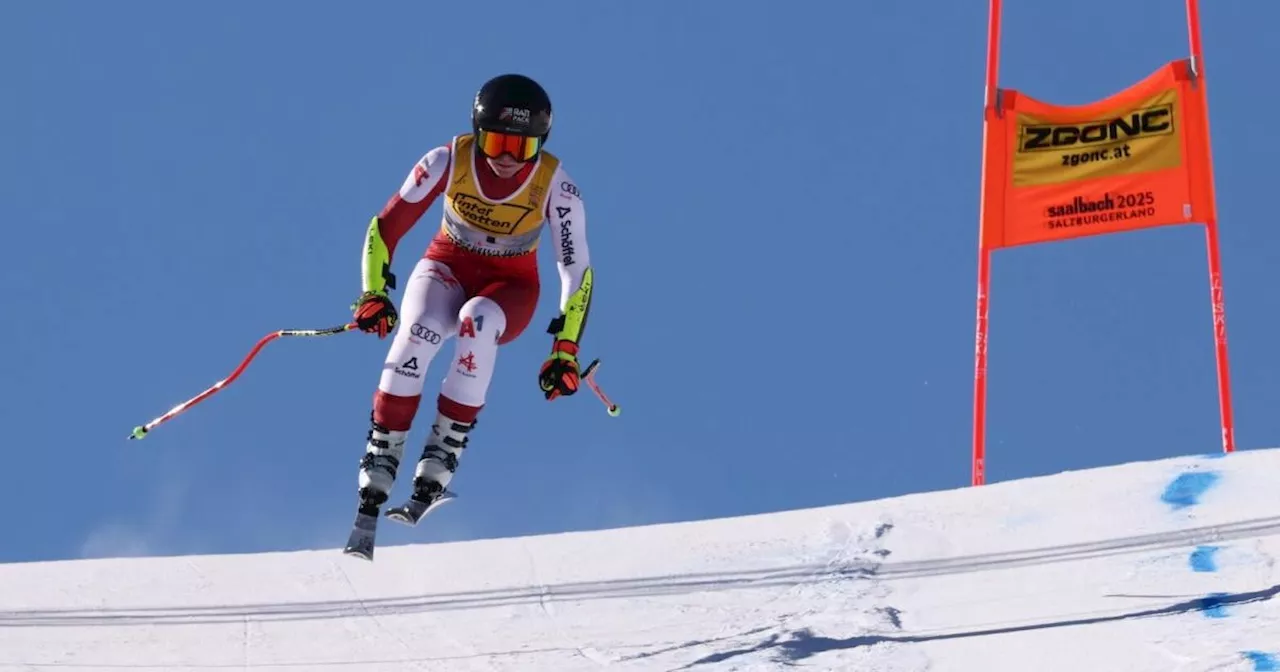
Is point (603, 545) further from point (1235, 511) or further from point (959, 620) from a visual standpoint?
point (1235, 511)

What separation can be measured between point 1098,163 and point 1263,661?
4539 mm

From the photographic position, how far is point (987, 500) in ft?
27.5

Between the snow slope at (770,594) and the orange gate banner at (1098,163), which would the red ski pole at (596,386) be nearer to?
the snow slope at (770,594)

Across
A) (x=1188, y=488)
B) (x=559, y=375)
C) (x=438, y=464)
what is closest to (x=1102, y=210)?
(x=1188, y=488)

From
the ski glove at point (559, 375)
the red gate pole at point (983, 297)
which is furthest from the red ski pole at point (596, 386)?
the red gate pole at point (983, 297)

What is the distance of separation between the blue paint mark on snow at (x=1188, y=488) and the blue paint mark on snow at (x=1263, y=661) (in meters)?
1.48

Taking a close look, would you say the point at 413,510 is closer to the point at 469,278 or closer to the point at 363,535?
the point at 363,535

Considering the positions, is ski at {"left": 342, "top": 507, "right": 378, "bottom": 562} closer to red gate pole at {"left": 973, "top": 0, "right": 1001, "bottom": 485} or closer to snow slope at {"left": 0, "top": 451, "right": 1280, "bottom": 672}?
snow slope at {"left": 0, "top": 451, "right": 1280, "bottom": 672}

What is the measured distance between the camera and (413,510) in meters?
7.22

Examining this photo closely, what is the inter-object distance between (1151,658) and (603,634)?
219 cm

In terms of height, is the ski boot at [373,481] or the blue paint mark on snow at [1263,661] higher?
the ski boot at [373,481]

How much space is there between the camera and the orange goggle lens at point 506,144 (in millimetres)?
7320

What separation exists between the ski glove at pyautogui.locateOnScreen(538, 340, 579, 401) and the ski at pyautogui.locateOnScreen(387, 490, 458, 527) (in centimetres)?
56

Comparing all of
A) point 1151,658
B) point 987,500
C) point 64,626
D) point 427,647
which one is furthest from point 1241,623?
point 64,626
